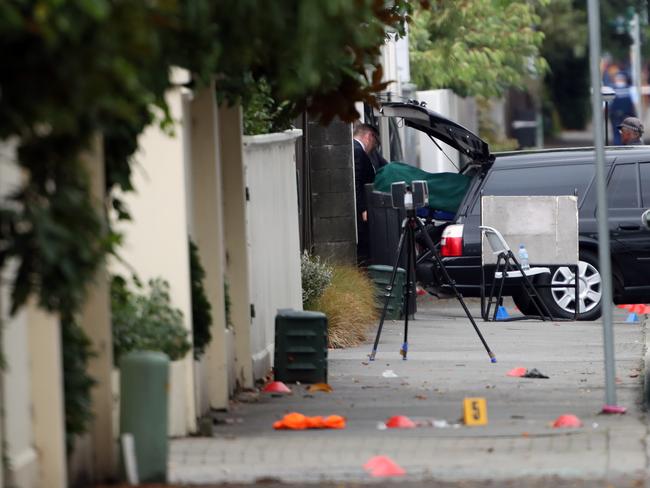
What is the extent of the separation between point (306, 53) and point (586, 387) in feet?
20.8

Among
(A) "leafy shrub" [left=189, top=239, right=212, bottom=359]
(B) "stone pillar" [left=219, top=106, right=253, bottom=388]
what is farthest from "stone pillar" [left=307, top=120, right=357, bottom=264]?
(A) "leafy shrub" [left=189, top=239, right=212, bottom=359]

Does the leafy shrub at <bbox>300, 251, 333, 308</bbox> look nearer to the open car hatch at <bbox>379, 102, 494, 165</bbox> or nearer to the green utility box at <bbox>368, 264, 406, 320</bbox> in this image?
the green utility box at <bbox>368, 264, 406, 320</bbox>

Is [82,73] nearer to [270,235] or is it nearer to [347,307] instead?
[270,235]

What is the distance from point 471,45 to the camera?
89.8ft

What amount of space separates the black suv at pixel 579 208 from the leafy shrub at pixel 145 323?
294 inches

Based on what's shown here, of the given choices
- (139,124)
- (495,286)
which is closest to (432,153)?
(495,286)

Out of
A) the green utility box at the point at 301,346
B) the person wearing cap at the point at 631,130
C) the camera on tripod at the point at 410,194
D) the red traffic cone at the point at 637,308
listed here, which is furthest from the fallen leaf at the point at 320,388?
the person wearing cap at the point at 631,130

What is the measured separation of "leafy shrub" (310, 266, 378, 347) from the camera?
14.4 m

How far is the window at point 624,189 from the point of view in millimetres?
16328

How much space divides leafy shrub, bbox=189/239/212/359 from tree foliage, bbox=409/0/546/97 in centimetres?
1629

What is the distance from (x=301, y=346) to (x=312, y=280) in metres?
3.07

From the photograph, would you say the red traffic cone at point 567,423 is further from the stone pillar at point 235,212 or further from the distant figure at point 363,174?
the distant figure at point 363,174

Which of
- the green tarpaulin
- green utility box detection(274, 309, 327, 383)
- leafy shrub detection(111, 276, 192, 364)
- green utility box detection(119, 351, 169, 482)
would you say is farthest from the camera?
the green tarpaulin

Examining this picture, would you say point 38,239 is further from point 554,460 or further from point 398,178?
point 398,178
